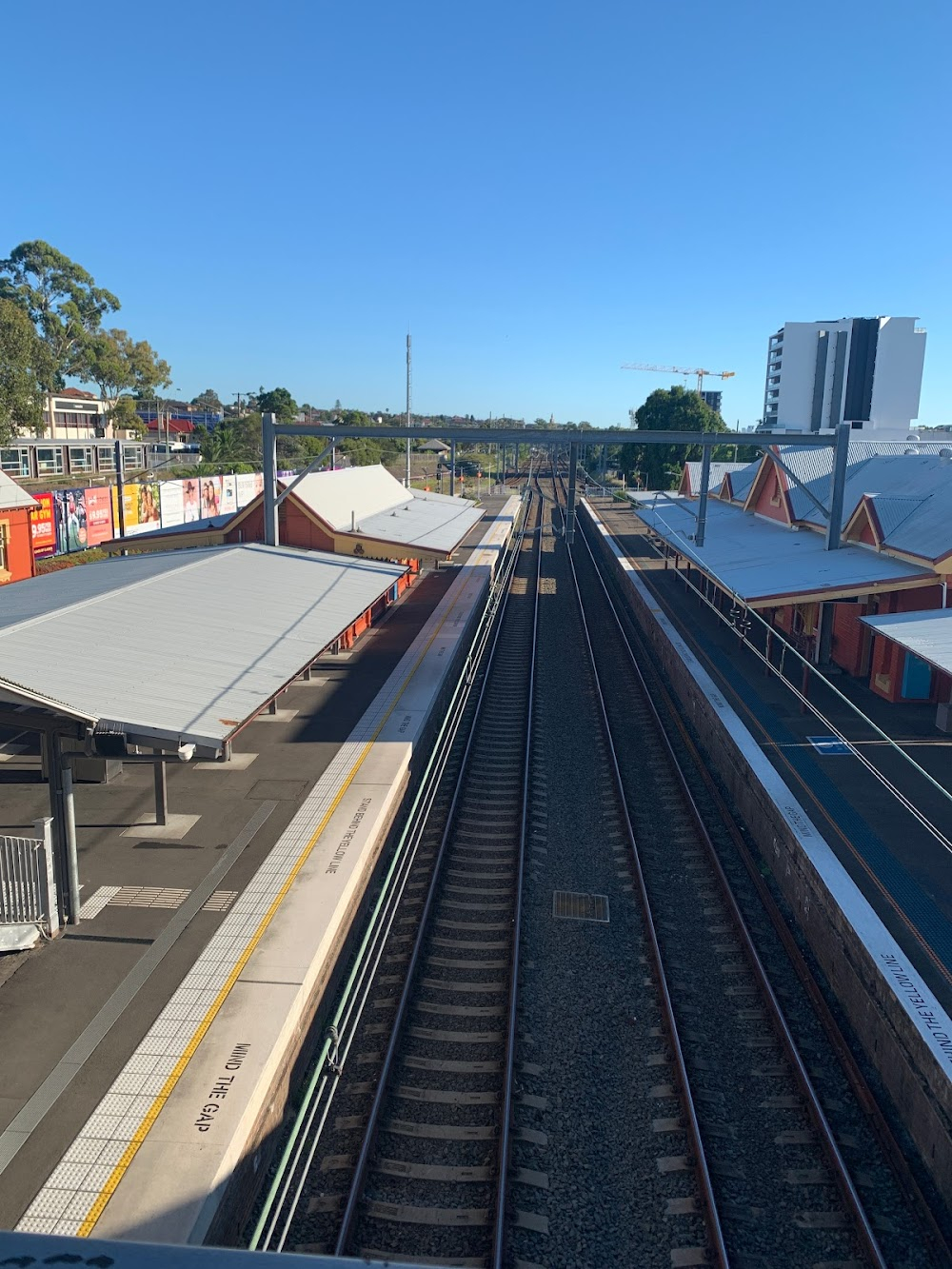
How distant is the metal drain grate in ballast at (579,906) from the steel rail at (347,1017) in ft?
7.31

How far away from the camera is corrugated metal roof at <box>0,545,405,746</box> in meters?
10.8

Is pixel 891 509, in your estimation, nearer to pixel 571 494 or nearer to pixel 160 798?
pixel 571 494

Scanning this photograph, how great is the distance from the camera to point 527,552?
5294 centimetres

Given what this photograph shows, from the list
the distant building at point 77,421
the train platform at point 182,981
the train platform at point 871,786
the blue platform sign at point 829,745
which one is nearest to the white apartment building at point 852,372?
the distant building at point 77,421

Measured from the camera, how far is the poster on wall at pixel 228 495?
5172cm

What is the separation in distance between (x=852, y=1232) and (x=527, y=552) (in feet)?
153

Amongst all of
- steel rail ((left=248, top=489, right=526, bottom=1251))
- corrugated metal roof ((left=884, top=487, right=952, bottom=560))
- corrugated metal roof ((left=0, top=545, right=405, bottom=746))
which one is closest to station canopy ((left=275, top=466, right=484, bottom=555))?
corrugated metal roof ((left=0, top=545, right=405, bottom=746))

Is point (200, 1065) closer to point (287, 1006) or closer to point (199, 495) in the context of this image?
point (287, 1006)

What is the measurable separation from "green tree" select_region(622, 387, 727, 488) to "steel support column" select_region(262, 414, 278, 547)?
5615 centimetres

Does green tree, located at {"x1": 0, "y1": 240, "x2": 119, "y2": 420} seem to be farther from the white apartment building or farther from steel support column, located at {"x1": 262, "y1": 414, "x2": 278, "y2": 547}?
the white apartment building

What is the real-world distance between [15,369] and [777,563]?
38931 mm

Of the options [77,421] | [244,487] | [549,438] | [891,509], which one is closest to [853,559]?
[891,509]

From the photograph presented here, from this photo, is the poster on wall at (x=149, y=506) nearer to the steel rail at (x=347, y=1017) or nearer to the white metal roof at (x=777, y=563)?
the white metal roof at (x=777, y=563)

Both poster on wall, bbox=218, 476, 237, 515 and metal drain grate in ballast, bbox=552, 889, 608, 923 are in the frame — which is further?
poster on wall, bbox=218, 476, 237, 515
